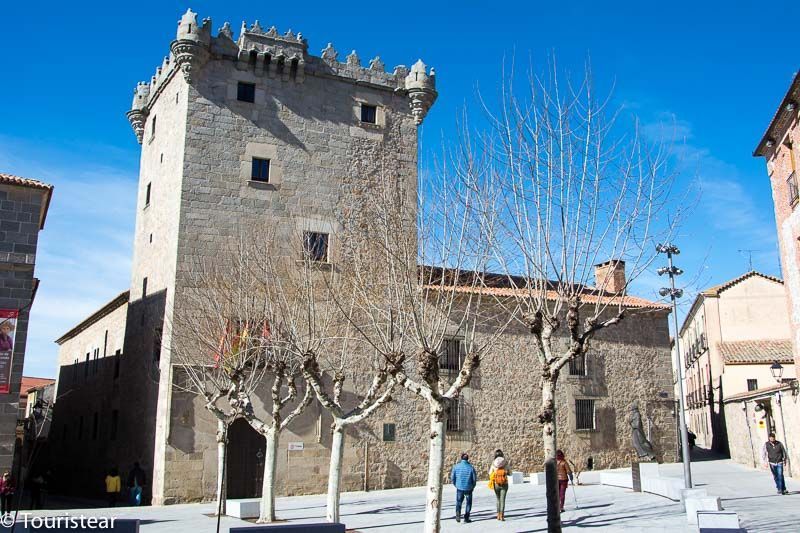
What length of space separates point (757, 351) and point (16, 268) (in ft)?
102

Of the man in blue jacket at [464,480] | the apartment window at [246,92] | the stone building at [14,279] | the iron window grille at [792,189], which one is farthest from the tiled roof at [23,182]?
the iron window grille at [792,189]

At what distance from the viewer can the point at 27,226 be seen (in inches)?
734

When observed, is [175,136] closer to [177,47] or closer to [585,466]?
[177,47]

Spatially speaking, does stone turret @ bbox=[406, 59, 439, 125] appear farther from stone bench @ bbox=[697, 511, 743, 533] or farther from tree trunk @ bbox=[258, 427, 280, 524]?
stone bench @ bbox=[697, 511, 743, 533]

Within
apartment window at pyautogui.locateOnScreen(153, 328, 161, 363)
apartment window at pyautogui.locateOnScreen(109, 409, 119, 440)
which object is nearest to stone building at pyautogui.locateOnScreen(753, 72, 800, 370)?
apartment window at pyautogui.locateOnScreen(153, 328, 161, 363)

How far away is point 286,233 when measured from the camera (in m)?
22.2

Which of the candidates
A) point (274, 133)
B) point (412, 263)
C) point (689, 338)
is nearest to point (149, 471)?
point (274, 133)

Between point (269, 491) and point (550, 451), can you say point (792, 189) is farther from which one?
point (269, 491)

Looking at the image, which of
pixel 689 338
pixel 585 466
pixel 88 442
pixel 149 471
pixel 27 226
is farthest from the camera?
pixel 689 338

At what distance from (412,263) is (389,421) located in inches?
429

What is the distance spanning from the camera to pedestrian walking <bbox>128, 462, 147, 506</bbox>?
786 inches

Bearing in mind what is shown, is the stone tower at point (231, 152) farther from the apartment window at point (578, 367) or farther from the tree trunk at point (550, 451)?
the tree trunk at point (550, 451)

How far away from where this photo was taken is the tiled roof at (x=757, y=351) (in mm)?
33844

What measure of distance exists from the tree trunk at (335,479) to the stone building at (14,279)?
8.25 m
